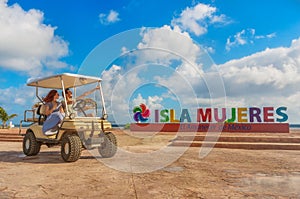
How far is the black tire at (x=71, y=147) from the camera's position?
6.02m

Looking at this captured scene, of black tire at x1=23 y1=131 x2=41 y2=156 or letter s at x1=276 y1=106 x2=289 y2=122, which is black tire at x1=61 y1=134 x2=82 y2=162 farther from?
letter s at x1=276 y1=106 x2=289 y2=122

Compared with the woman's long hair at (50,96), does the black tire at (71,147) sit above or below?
below

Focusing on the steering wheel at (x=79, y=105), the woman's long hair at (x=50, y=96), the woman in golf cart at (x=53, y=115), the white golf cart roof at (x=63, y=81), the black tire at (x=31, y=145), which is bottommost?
the black tire at (x=31, y=145)

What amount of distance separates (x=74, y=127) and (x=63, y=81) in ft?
5.20

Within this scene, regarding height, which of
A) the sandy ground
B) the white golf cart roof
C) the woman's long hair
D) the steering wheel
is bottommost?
the sandy ground

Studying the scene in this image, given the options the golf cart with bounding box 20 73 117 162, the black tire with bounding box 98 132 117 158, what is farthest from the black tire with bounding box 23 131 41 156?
the black tire with bounding box 98 132 117 158

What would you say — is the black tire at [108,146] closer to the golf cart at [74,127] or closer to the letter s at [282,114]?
the golf cart at [74,127]

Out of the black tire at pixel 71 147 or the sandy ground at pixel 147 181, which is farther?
the black tire at pixel 71 147

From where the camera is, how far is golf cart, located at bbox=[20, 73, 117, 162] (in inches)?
247

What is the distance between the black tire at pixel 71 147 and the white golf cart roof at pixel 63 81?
5.60ft

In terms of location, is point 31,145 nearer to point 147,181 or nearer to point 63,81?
point 63,81

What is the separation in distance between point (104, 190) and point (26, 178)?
1854 millimetres

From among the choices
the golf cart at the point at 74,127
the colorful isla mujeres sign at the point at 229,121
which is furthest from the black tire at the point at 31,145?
the colorful isla mujeres sign at the point at 229,121

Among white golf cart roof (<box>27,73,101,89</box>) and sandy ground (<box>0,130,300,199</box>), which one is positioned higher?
white golf cart roof (<box>27,73,101,89</box>)
